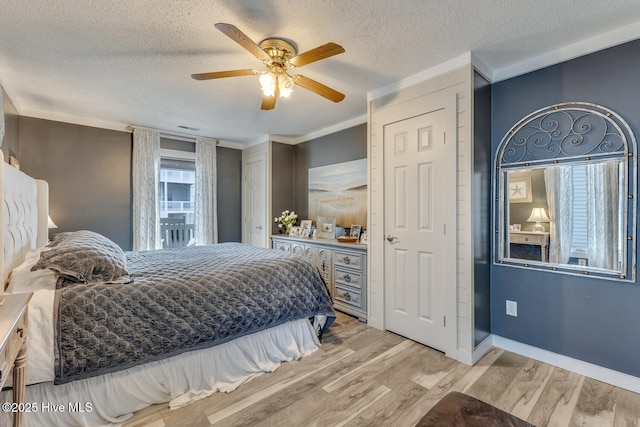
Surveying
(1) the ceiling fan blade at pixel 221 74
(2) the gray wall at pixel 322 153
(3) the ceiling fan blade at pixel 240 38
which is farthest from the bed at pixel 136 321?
(2) the gray wall at pixel 322 153

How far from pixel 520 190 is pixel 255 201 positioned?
3.76 metres

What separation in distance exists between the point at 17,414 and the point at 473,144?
3.07 metres

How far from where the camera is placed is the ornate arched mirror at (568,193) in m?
2.00

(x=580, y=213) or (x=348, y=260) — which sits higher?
(x=580, y=213)

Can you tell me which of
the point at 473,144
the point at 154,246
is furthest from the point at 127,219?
the point at 473,144

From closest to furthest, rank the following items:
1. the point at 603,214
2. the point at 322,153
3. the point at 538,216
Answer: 1. the point at 603,214
2. the point at 538,216
3. the point at 322,153

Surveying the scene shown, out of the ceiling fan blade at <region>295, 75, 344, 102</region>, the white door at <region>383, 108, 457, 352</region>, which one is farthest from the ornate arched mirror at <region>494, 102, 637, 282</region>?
the ceiling fan blade at <region>295, 75, 344, 102</region>

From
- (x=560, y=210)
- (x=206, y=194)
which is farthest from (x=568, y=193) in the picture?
(x=206, y=194)

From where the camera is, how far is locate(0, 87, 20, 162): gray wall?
267 centimetres

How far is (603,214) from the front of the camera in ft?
6.82

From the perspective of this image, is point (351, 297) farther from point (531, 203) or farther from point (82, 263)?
point (82, 263)

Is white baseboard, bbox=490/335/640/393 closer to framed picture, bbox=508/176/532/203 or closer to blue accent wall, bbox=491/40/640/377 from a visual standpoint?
blue accent wall, bbox=491/40/640/377

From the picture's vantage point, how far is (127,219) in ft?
13.2

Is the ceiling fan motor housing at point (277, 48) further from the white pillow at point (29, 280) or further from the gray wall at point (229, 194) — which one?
the gray wall at point (229, 194)
